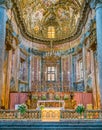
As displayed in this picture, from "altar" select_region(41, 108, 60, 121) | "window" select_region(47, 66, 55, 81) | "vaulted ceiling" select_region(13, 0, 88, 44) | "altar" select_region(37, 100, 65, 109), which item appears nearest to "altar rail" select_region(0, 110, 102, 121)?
"altar" select_region(41, 108, 60, 121)

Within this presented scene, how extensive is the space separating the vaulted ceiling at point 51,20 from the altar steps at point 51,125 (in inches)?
551

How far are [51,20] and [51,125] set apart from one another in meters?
18.0

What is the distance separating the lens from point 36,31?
24.5m

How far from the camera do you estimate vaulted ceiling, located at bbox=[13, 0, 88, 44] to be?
2273 cm

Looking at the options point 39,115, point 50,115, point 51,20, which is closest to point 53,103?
point 50,115

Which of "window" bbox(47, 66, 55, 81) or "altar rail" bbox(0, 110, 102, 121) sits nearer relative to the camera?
"altar rail" bbox(0, 110, 102, 121)

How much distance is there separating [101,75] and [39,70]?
12.4 meters

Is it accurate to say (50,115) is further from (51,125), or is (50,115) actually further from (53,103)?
(53,103)

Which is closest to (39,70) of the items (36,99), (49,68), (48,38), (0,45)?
(49,68)

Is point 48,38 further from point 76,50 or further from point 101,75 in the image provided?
point 101,75

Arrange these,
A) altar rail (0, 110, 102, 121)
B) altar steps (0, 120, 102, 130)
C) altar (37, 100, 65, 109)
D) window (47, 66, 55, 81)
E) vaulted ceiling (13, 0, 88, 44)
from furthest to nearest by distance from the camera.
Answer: window (47, 66, 55, 81) → vaulted ceiling (13, 0, 88, 44) → altar (37, 100, 65, 109) → altar rail (0, 110, 102, 121) → altar steps (0, 120, 102, 130)

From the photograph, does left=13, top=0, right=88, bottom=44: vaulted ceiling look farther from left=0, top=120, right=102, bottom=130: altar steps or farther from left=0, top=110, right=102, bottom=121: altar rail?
left=0, top=120, right=102, bottom=130: altar steps

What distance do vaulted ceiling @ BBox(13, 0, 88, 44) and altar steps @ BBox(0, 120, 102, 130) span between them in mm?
13987

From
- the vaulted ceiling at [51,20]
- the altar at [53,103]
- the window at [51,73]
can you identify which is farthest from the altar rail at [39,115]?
the window at [51,73]
